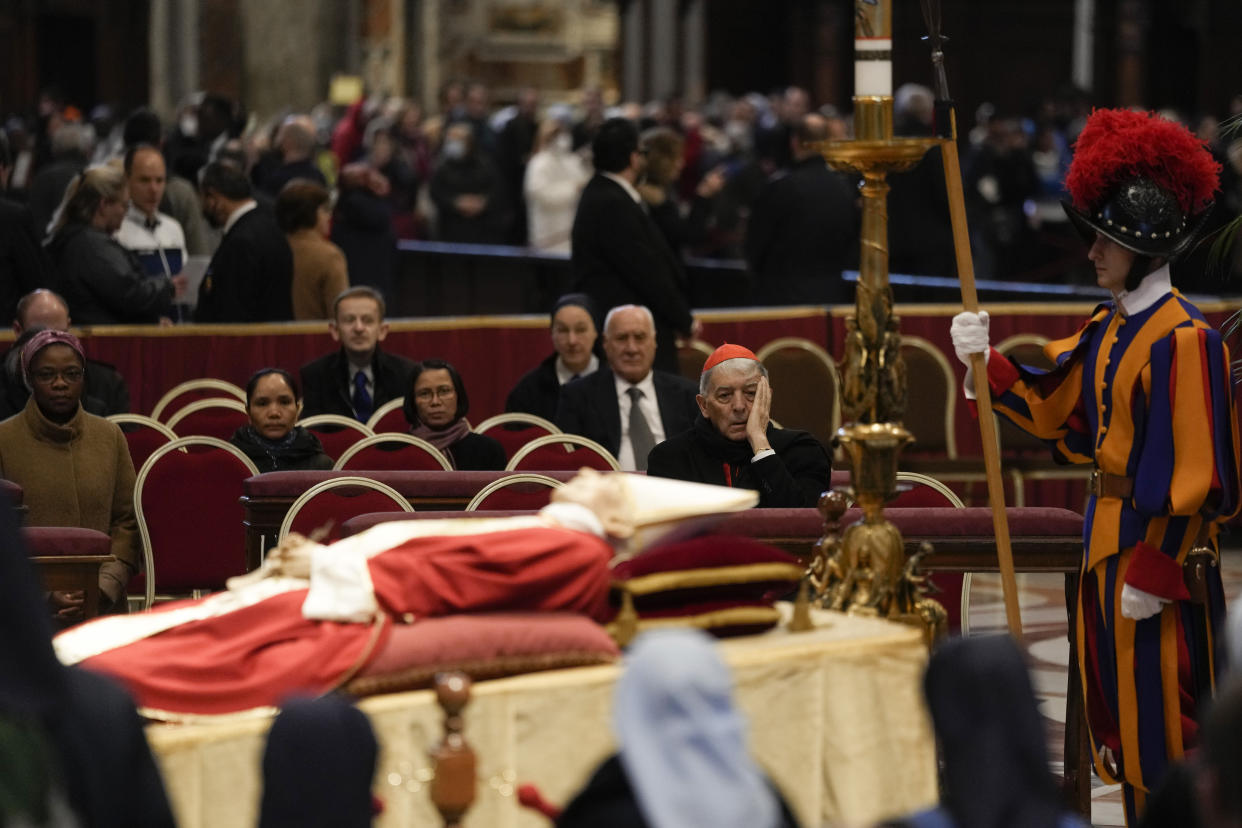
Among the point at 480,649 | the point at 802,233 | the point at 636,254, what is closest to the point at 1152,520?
the point at 480,649

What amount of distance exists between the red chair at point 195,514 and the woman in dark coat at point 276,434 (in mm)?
372

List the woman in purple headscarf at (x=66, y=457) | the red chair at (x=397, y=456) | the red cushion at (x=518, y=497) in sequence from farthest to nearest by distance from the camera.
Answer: the red chair at (x=397, y=456), the woman in purple headscarf at (x=66, y=457), the red cushion at (x=518, y=497)

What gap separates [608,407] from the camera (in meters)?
7.93

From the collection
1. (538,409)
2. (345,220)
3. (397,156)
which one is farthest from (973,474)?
(397,156)

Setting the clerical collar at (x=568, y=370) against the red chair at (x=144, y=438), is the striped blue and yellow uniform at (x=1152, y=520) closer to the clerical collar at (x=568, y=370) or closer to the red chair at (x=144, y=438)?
the red chair at (x=144, y=438)

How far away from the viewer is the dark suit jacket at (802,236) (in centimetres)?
1168

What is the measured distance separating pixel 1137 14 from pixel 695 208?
7.25 meters

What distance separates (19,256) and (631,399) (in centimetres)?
322

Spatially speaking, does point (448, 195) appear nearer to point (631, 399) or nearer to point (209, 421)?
point (209, 421)

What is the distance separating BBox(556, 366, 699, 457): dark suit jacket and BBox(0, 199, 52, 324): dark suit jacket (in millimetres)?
2937

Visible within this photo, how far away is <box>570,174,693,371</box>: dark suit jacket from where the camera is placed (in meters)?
9.48

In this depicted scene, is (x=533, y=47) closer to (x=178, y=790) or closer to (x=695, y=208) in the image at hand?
(x=695, y=208)

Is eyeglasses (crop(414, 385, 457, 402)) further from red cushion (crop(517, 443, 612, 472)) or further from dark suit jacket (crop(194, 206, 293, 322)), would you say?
dark suit jacket (crop(194, 206, 293, 322))

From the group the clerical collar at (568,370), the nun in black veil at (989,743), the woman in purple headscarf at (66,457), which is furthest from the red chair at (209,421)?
the nun in black veil at (989,743)
